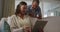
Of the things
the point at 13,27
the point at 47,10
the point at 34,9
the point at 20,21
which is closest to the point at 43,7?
the point at 47,10

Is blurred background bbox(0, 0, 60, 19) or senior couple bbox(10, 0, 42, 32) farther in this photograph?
blurred background bbox(0, 0, 60, 19)

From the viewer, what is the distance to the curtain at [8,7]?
2.39 m

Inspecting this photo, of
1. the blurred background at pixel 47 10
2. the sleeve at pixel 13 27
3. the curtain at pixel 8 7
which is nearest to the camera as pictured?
the sleeve at pixel 13 27

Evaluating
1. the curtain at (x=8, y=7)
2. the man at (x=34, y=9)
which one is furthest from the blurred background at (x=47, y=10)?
the man at (x=34, y=9)

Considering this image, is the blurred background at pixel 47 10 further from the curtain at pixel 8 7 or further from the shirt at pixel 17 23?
the shirt at pixel 17 23

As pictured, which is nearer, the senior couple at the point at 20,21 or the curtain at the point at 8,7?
the senior couple at the point at 20,21

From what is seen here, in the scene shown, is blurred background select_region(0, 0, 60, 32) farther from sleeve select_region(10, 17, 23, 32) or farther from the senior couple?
sleeve select_region(10, 17, 23, 32)

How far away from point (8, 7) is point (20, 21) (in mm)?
835

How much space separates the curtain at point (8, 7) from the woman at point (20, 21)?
28.6 inches

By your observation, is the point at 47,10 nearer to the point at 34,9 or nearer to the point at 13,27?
the point at 34,9

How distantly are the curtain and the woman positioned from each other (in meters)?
0.73

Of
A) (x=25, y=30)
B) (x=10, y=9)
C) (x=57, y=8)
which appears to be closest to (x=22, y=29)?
(x=25, y=30)

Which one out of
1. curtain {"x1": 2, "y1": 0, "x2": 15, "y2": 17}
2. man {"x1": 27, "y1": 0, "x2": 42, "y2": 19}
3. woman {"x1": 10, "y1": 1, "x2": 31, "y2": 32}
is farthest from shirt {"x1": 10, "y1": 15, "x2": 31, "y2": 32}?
curtain {"x1": 2, "y1": 0, "x2": 15, "y2": 17}

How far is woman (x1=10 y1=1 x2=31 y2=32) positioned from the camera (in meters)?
1.55
